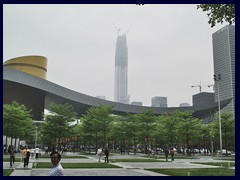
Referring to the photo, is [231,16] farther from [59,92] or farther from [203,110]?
[203,110]

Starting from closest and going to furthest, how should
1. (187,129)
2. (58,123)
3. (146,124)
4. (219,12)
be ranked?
(219,12), (58,123), (187,129), (146,124)

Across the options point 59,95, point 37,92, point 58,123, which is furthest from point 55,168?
point 59,95

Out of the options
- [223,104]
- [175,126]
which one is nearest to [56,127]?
[175,126]

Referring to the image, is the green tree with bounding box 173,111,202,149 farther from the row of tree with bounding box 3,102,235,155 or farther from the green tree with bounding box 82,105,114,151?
the green tree with bounding box 82,105,114,151

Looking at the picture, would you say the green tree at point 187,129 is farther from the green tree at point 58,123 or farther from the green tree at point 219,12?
the green tree at point 219,12

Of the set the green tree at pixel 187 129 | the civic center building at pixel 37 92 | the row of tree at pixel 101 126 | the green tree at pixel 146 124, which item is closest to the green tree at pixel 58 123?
the row of tree at pixel 101 126

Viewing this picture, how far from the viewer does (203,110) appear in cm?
10062

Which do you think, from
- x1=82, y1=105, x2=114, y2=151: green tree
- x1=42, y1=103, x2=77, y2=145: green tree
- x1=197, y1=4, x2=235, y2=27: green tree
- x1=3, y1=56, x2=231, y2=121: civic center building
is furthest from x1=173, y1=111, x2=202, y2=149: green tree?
x1=197, y1=4, x2=235, y2=27: green tree

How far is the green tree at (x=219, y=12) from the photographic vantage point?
11.4 m

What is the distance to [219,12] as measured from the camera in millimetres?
11523

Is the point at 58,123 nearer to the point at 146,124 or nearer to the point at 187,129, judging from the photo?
the point at 146,124

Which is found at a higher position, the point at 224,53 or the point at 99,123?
the point at 224,53

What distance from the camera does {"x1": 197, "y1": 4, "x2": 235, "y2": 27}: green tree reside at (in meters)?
11.4

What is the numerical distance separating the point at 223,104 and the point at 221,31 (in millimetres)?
46064
